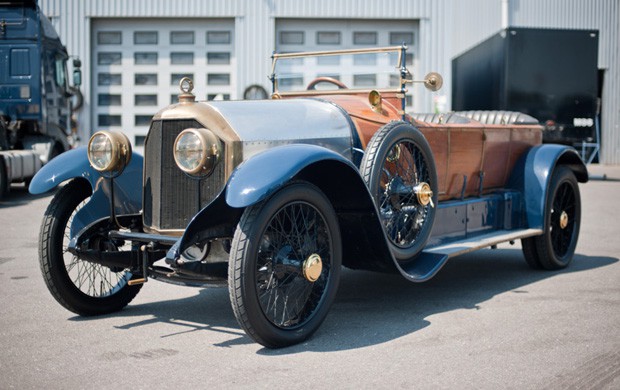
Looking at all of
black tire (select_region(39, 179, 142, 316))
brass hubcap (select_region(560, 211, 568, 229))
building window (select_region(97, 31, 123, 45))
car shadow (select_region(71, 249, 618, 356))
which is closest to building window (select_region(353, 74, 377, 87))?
car shadow (select_region(71, 249, 618, 356))

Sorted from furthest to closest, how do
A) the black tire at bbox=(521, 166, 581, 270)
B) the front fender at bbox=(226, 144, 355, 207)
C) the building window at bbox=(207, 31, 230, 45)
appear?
the building window at bbox=(207, 31, 230, 45)
the black tire at bbox=(521, 166, 581, 270)
the front fender at bbox=(226, 144, 355, 207)

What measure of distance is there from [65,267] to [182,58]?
13.8m

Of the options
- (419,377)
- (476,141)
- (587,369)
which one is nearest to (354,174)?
(419,377)

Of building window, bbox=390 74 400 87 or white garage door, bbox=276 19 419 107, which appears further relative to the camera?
white garage door, bbox=276 19 419 107

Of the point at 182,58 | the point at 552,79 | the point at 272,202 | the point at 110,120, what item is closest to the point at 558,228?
the point at 272,202

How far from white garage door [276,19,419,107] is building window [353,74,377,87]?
12.1 metres

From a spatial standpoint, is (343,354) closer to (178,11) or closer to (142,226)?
(142,226)

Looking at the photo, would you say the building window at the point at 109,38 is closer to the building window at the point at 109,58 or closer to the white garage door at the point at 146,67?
the white garage door at the point at 146,67

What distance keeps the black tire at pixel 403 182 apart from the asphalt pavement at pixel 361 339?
44 cm

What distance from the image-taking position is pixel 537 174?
6.29 m

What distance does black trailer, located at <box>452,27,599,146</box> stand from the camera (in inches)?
637

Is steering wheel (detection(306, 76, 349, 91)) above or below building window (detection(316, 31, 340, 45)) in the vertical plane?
below

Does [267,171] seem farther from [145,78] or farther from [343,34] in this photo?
[343,34]

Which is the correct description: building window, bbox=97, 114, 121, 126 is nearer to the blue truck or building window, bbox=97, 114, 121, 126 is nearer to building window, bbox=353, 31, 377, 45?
the blue truck
